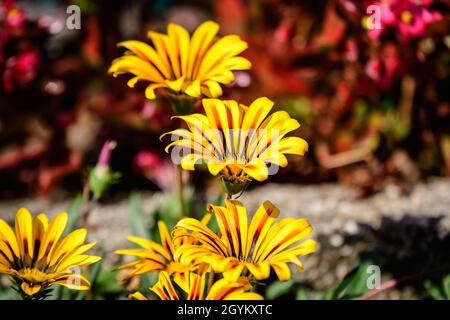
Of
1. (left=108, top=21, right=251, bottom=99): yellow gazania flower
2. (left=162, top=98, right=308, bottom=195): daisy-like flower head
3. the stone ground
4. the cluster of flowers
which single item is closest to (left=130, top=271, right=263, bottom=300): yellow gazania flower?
the cluster of flowers

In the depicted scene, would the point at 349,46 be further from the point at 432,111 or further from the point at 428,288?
the point at 428,288

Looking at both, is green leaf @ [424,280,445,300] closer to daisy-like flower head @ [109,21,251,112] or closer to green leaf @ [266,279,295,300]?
green leaf @ [266,279,295,300]

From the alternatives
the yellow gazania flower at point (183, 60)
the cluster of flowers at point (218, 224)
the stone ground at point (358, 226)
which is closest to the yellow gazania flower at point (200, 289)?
the cluster of flowers at point (218, 224)

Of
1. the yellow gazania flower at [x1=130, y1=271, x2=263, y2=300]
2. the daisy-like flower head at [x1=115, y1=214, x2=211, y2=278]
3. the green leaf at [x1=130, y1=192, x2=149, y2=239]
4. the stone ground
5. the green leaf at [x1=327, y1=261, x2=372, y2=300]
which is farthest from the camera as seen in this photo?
the stone ground

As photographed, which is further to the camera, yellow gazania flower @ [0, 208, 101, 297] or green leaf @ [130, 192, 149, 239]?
green leaf @ [130, 192, 149, 239]

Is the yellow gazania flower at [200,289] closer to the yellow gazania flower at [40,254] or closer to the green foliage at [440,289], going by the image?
the yellow gazania flower at [40,254]
